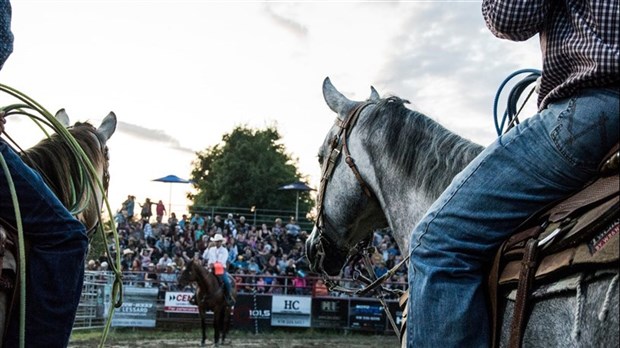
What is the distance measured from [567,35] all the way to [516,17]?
0.62ft

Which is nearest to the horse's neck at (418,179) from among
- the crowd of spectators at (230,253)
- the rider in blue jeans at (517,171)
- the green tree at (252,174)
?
the rider in blue jeans at (517,171)

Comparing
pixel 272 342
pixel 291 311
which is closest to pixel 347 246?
pixel 272 342

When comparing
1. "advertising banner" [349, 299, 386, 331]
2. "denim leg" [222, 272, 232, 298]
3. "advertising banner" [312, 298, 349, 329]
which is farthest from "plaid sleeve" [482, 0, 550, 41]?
"advertising banner" [349, 299, 386, 331]

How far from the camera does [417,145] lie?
3289 mm

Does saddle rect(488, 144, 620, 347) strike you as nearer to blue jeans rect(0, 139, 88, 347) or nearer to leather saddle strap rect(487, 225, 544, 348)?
leather saddle strap rect(487, 225, 544, 348)

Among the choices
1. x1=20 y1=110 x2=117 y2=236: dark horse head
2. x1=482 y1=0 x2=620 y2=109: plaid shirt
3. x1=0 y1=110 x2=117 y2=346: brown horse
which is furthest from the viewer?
x1=20 y1=110 x2=117 y2=236: dark horse head

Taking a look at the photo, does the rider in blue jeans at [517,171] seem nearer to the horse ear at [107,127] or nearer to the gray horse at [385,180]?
the gray horse at [385,180]

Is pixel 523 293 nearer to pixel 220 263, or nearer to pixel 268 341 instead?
pixel 268 341

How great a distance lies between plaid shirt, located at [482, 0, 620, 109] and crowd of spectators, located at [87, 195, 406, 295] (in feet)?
61.4

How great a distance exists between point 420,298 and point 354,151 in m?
1.46

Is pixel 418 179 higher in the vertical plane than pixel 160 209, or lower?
lower

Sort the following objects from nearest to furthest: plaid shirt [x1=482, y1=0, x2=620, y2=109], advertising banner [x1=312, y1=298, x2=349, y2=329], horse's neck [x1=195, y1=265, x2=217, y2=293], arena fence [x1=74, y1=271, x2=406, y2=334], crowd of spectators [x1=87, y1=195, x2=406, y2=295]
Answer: plaid shirt [x1=482, y1=0, x2=620, y2=109] < horse's neck [x1=195, y1=265, x2=217, y2=293] < arena fence [x1=74, y1=271, x2=406, y2=334] < advertising banner [x1=312, y1=298, x2=349, y2=329] < crowd of spectators [x1=87, y1=195, x2=406, y2=295]

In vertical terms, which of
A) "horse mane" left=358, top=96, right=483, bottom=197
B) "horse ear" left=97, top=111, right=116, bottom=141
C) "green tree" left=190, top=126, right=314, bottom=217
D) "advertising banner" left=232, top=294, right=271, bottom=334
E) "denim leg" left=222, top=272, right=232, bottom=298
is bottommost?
"advertising banner" left=232, top=294, right=271, bottom=334

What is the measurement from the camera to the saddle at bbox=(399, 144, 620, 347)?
1873 mm
